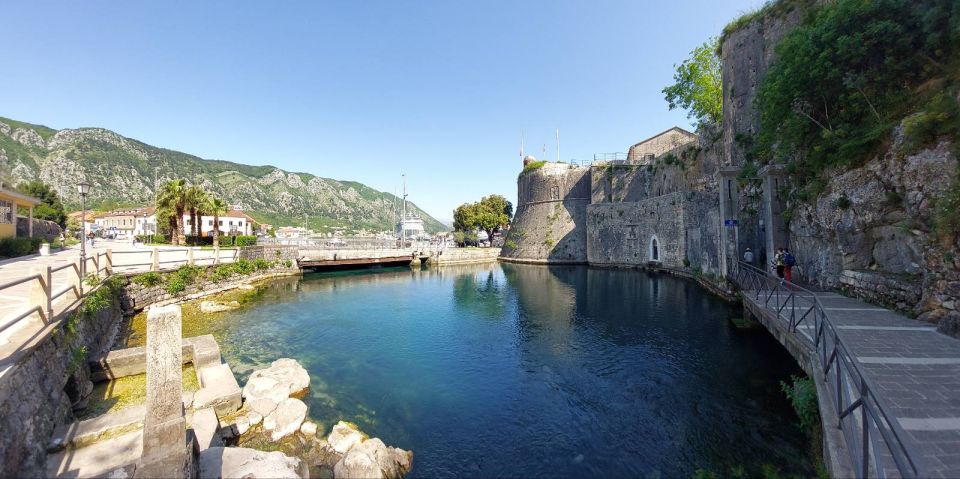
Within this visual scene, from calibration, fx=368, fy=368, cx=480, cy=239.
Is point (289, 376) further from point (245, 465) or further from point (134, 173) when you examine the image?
point (134, 173)

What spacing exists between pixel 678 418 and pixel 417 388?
6077 millimetres

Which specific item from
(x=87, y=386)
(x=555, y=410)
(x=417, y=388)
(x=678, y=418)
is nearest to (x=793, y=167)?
(x=678, y=418)

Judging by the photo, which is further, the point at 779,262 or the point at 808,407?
the point at 779,262

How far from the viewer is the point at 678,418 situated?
25.2ft

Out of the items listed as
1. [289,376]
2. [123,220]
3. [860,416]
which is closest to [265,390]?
[289,376]

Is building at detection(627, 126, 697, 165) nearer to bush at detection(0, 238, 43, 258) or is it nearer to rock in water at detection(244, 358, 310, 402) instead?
rock in water at detection(244, 358, 310, 402)

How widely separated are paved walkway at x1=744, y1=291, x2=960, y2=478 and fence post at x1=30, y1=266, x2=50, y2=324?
11.8 meters

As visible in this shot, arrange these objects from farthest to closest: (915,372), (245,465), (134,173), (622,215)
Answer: (134,173) < (622,215) < (915,372) < (245,465)

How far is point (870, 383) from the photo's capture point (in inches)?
138

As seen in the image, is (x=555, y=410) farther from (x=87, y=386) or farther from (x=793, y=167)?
(x=793, y=167)

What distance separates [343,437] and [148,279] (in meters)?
15.7

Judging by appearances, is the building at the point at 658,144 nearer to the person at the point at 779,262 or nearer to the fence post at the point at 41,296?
the person at the point at 779,262

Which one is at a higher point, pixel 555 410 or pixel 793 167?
pixel 793 167

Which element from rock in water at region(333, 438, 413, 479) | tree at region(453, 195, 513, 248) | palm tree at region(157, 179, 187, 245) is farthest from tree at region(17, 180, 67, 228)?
rock in water at region(333, 438, 413, 479)
